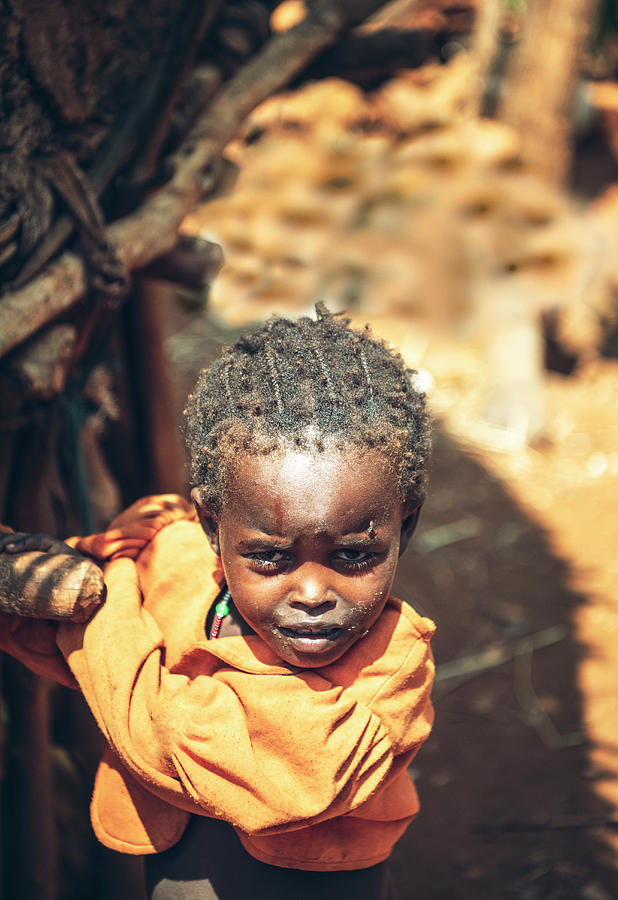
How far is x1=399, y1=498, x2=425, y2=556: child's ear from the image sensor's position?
1.60 meters

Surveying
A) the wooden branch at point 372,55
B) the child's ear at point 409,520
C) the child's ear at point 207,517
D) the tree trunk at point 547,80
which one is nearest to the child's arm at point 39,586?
the child's ear at point 207,517

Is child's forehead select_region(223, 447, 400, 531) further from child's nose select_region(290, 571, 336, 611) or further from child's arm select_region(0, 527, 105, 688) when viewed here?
child's arm select_region(0, 527, 105, 688)

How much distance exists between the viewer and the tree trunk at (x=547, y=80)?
659 centimetres

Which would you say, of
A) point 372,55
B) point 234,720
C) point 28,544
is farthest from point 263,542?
point 372,55

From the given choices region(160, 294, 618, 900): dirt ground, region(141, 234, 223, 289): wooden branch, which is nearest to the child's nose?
region(141, 234, 223, 289): wooden branch

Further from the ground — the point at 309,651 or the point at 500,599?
the point at 309,651

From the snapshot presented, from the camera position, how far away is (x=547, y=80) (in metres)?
6.84

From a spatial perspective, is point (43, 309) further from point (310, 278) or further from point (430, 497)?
point (310, 278)

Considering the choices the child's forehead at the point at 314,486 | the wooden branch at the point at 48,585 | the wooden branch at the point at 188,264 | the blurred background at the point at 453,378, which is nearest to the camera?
the child's forehead at the point at 314,486

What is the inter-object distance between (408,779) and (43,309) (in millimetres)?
1310

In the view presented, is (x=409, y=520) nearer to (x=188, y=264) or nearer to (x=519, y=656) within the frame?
(x=188, y=264)

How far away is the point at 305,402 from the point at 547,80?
6.28m

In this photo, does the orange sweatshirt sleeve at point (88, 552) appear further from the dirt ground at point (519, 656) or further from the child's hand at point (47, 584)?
the dirt ground at point (519, 656)

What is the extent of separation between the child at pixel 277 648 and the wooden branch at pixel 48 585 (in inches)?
2.0
